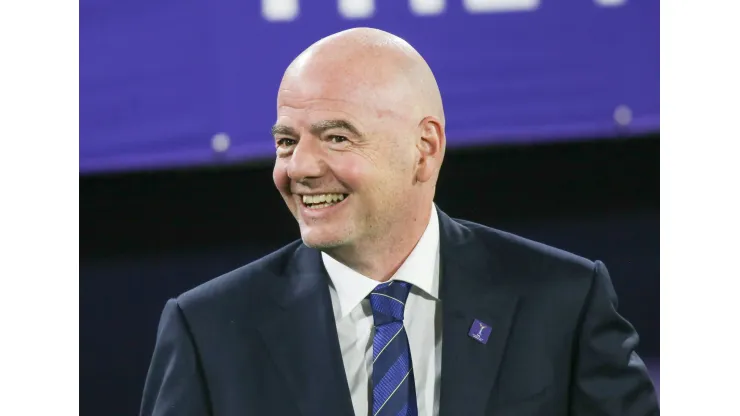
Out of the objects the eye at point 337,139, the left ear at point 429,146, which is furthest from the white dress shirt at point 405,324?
the eye at point 337,139

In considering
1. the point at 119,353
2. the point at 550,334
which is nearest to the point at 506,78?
the point at 550,334

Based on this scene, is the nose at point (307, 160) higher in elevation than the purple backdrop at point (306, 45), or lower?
lower

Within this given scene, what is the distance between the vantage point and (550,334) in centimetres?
171

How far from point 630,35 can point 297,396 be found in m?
0.96

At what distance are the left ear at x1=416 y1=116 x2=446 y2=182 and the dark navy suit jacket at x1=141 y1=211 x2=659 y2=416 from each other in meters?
0.11

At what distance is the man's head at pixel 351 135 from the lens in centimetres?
161

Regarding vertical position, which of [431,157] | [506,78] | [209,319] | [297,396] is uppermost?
[506,78]

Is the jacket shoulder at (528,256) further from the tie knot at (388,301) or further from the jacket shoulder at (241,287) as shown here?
the jacket shoulder at (241,287)

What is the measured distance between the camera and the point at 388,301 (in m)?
1.69

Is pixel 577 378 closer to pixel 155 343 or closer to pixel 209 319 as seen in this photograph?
pixel 209 319

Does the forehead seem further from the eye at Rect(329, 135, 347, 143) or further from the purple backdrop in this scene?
the purple backdrop

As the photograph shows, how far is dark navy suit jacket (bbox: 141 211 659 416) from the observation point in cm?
167

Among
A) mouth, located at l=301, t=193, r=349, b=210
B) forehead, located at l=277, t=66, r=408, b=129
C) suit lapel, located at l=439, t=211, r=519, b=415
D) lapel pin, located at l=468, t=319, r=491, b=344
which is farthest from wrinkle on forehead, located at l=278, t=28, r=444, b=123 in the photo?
lapel pin, located at l=468, t=319, r=491, b=344

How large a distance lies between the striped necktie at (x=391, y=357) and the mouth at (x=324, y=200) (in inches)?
6.9
